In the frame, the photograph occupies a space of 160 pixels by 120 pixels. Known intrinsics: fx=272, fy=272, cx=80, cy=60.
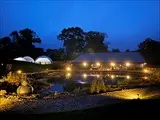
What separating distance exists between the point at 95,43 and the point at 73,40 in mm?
9193

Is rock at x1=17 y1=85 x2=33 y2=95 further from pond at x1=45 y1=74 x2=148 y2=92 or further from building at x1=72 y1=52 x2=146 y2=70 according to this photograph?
building at x1=72 y1=52 x2=146 y2=70

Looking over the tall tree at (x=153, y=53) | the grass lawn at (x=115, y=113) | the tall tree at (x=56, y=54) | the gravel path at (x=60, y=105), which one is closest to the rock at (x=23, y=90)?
the gravel path at (x=60, y=105)

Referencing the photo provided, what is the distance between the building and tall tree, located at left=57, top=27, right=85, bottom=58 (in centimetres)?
3091

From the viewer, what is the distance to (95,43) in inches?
3236

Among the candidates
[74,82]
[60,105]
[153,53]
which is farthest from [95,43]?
[60,105]

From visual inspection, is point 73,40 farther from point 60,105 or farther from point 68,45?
point 60,105

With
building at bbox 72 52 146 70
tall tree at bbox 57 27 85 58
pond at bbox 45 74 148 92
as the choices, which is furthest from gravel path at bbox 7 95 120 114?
tall tree at bbox 57 27 85 58

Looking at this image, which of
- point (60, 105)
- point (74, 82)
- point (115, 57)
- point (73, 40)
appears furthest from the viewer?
point (73, 40)

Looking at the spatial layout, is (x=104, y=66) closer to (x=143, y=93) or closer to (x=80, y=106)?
(x=143, y=93)

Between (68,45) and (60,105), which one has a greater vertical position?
(68,45)

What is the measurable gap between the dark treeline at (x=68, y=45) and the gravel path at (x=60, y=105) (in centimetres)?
4141

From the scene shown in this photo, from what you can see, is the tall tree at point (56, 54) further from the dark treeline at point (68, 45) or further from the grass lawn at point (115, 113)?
the grass lawn at point (115, 113)

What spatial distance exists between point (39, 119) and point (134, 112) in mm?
3737

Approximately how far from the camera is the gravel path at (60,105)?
1293 cm
